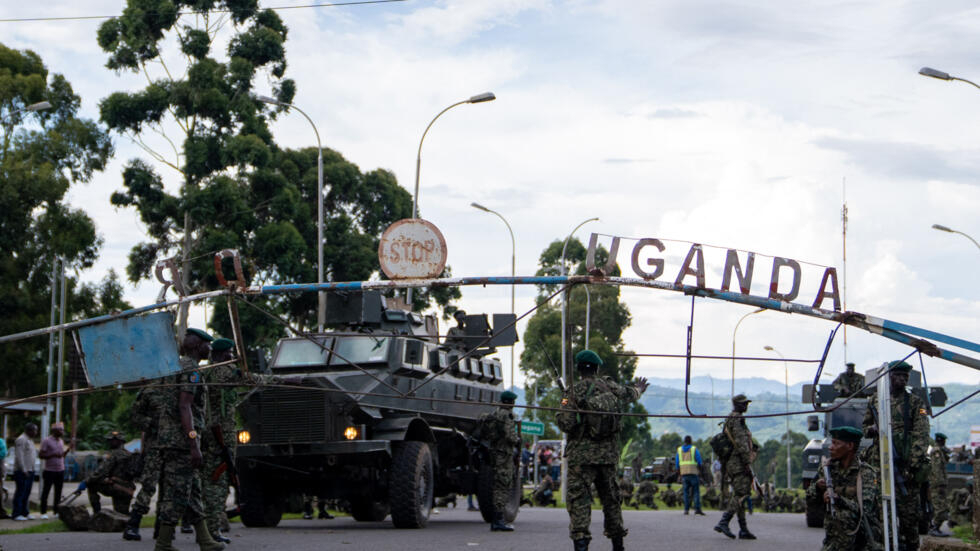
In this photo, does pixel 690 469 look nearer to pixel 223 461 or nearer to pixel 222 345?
pixel 223 461

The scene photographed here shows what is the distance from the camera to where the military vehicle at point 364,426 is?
49.4 ft

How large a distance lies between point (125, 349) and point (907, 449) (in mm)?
7207

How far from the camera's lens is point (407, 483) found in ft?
49.6

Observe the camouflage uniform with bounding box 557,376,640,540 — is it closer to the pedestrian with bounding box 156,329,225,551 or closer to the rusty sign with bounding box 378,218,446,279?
the rusty sign with bounding box 378,218,446,279

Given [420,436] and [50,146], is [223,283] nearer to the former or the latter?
[420,436]

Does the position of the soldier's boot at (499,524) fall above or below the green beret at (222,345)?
below

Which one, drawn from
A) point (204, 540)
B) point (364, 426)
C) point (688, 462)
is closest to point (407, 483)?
point (364, 426)

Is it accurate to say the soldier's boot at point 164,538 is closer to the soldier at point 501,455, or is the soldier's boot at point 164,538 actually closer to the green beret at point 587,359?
the green beret at point 587,359

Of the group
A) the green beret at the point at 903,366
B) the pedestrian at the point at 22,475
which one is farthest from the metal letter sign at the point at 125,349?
the pedestrian at the point at 22,475

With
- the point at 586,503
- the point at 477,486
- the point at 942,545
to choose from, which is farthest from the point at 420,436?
the point at 942,545

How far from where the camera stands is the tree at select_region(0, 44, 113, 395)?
35375 mm

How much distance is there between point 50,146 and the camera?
36000 mm

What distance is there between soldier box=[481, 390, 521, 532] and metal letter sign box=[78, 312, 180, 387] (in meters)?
6.75

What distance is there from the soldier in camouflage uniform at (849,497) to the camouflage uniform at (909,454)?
6.89ft
